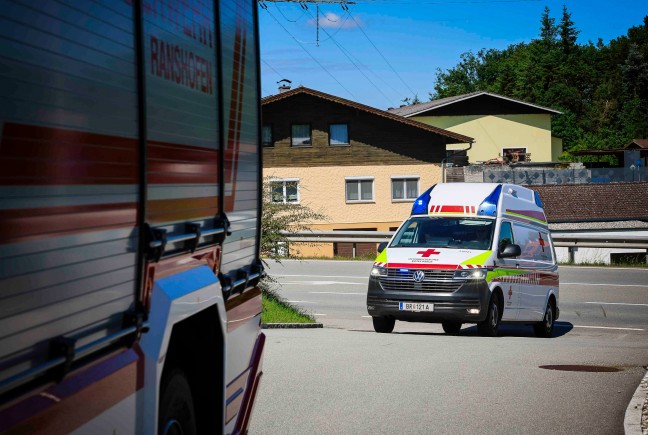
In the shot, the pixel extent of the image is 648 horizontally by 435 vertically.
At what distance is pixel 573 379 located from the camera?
38.3ft

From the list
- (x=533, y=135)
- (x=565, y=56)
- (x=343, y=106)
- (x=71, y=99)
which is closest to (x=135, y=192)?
(x=71, y=99)

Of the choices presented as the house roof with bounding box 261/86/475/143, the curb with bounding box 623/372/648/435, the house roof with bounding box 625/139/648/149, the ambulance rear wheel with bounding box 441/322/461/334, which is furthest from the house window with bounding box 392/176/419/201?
the curb with bounding box 623/372/648/435

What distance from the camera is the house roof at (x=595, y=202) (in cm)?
5625

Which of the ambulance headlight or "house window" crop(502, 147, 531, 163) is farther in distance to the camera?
"house window" crop(502, 147, 531, 163)

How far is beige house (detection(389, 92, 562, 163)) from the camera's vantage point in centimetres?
8019

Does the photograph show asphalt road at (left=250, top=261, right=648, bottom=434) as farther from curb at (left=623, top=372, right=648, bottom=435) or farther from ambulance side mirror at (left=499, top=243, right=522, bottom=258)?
ambulance side mirror at (left=499, top=243, right=522, bottom=258)

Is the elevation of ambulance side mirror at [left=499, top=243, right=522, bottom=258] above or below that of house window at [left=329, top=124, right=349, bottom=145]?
below

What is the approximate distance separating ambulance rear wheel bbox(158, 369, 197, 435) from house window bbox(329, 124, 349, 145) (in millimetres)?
52524

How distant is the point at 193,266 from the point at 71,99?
1.54m

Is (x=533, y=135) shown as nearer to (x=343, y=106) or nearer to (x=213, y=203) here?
(x=343, y=106)

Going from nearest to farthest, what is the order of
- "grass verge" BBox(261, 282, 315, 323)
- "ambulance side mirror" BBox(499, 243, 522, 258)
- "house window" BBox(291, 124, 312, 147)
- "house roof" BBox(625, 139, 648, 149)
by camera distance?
"ambulance side mirror" BBox(499, 243, 522, 258) < "grass verge" BBox(261, 282, 315, 323) < "house window" BBox(291, 124, 312, 147) < "house roof" BBox(625, 139, 648, 149)

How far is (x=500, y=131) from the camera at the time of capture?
266 feet

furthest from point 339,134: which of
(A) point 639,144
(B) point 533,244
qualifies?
(A) point 639,144

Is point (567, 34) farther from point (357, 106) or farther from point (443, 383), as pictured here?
point (443, 383)
